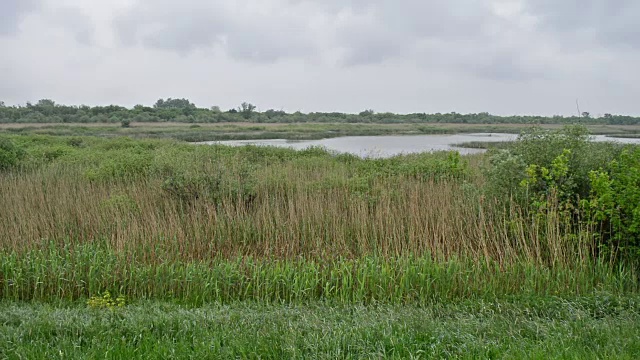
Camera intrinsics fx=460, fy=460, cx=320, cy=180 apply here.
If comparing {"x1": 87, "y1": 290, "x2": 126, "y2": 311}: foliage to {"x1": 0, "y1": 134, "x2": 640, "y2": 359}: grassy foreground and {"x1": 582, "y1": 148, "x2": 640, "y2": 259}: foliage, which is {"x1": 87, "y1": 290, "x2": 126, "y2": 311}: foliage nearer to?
{"x1": 0, "y1": 134, "x2": 640, "y2": 359}: grassy foreground

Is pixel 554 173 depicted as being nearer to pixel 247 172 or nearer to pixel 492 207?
pixel 492 207

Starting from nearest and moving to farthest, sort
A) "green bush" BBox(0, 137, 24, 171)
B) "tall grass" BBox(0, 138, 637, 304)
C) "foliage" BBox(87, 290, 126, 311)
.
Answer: "foliage" BBox(87, 290, 126, 311) → "tall grass" BBox(0, 138, 637, 304) → "green bush" BBox(0, 137, 24, 171)

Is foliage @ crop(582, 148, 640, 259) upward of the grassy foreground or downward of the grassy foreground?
upward

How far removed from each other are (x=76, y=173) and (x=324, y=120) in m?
65.9

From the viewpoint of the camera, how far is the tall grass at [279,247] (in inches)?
208

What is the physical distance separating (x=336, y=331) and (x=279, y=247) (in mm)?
3308

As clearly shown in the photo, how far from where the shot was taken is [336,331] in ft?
12.2

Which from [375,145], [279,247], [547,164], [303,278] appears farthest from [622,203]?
[375,145]

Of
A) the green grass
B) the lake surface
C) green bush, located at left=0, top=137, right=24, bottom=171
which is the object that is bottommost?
the green grass

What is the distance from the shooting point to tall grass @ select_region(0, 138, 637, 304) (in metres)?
5.27

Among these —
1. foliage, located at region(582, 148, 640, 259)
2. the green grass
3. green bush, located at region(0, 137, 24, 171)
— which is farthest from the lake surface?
the green grass

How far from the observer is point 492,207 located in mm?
6820

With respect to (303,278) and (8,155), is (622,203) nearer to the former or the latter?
(303,278)

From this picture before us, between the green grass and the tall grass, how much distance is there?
0.58 meters
